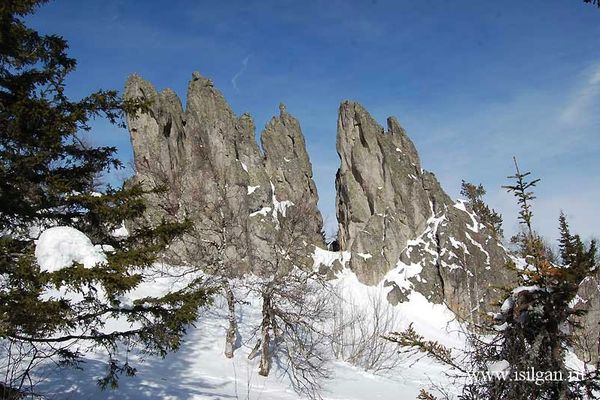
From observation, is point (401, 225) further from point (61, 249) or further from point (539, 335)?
point (539, 335)

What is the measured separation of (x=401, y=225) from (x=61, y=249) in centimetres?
4089

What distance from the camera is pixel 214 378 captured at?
14.4m

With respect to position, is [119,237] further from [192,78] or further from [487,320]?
[192,78]

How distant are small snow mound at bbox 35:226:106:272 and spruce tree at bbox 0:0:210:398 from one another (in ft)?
0.40

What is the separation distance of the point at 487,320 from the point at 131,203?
16.1 feet

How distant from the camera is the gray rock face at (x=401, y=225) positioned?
1576 inches

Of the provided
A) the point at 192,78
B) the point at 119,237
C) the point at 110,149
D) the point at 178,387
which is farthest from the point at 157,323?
the point at 192,78

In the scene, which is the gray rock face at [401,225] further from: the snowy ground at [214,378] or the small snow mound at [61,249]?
the small snow mound at [61,249]

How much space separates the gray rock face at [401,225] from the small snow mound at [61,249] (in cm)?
3549

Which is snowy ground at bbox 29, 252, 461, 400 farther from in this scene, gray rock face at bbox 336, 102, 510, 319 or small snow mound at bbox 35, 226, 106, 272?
gray rock face at bbox 336, 102, 510, 319

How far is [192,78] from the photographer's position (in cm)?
4816

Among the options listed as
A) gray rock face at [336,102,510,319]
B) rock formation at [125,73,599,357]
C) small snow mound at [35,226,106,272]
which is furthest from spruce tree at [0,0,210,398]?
gray rock face at [336,102,510,319]

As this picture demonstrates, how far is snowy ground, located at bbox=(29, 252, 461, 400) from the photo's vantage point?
35.0 ft

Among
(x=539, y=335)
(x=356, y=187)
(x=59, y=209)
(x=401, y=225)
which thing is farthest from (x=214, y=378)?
(x=356, y=187)
